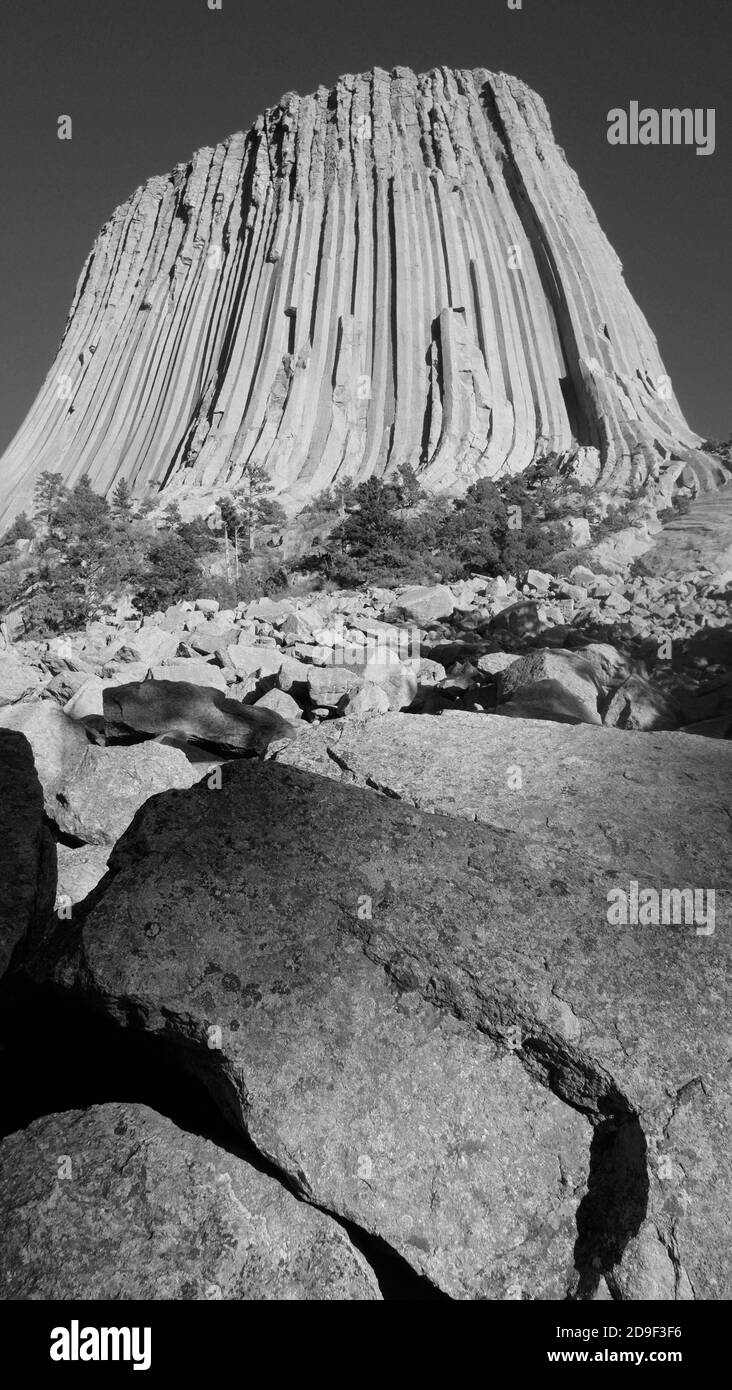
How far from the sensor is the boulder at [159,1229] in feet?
5.03

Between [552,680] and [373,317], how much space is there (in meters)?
40.8

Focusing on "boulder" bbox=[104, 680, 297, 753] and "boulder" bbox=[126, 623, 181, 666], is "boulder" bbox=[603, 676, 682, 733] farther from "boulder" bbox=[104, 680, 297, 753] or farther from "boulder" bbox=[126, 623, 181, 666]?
"boulder" bbox=[126, 623, 181, 666]

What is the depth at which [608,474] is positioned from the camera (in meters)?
29.8

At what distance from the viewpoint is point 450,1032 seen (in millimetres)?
1787

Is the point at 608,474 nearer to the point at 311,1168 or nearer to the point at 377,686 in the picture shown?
the point at 377,686

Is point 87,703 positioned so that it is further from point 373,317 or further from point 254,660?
point 373,317

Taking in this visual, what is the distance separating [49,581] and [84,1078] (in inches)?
690

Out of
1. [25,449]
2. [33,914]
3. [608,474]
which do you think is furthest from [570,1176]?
[25,449]

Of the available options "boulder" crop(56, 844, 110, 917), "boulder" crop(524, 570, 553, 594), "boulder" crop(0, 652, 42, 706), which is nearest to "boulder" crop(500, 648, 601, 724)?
"boulder" crop(56, 844, 110, 917)

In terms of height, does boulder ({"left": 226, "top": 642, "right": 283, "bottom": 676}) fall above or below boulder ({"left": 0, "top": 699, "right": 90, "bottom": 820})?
below

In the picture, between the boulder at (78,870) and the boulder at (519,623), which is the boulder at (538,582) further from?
the boulder at (78,870)

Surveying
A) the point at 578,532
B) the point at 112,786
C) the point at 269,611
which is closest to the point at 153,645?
the point at 269,611

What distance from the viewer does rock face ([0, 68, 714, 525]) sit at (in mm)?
37156

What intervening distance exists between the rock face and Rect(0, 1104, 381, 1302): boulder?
107ft
